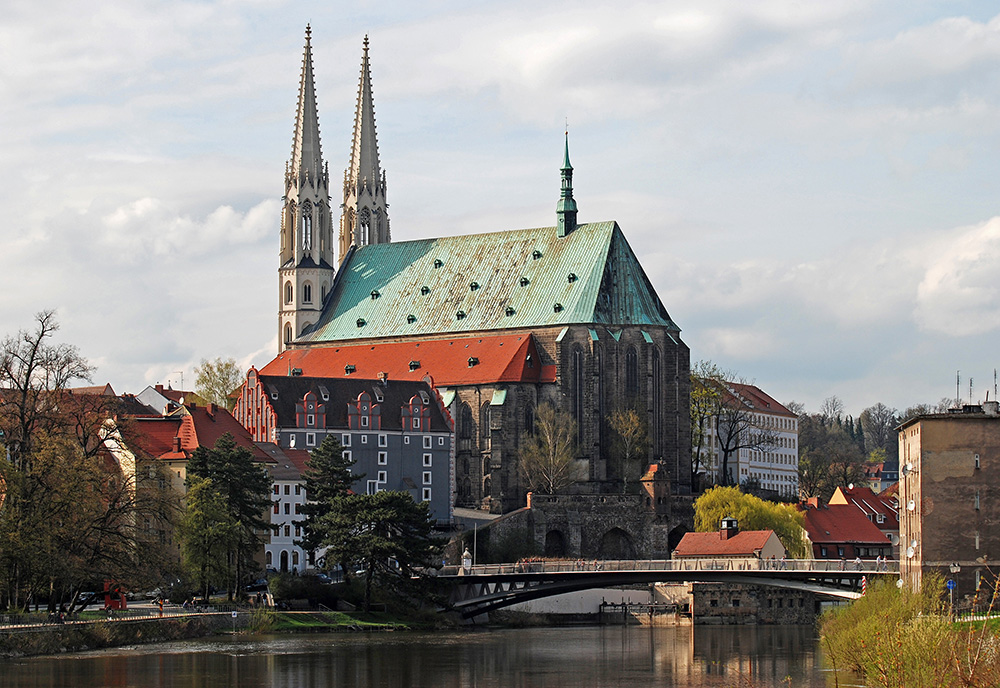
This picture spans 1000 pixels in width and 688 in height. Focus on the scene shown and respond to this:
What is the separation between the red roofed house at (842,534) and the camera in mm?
131875

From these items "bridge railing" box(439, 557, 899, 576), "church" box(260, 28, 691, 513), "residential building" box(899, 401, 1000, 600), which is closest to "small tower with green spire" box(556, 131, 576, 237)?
"church" box(260, 28, 691, 513)

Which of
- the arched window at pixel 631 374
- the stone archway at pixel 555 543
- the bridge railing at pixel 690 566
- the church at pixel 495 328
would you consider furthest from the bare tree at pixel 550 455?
the bridge railing at pixel 690 566

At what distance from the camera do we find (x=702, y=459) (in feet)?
493

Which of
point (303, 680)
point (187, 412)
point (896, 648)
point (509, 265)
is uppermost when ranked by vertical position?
point (509, 265)

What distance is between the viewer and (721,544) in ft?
389

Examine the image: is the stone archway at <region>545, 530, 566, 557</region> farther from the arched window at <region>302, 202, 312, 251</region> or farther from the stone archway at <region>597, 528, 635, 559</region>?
the arched window at <region>302, 202, 312, 251</region>

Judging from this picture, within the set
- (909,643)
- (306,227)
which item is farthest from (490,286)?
(909,643)

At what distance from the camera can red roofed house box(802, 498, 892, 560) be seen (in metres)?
132

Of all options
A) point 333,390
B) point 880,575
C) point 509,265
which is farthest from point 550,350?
point 880,575

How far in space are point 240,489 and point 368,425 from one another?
103ft

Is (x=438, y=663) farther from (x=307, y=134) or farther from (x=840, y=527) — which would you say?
(x=307, y=134)

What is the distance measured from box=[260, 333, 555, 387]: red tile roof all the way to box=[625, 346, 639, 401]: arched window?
567 centimetres

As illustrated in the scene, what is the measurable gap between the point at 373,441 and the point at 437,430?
5903 mm

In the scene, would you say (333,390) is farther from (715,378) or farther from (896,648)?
(896,648)
